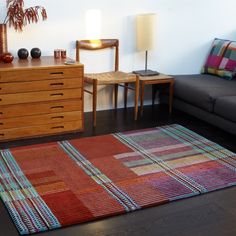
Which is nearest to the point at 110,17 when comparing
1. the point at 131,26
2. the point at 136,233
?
the point at 131,26

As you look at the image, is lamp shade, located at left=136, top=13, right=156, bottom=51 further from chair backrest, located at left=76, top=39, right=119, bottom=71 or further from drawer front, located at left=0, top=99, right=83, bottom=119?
drawer front, located at left=0, top=99, right=83, bottom=119

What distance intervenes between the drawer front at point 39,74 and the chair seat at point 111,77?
1.12 feet

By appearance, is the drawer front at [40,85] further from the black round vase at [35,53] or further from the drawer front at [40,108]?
the black round vase at [35,53]

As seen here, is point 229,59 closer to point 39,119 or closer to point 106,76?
point 106,76

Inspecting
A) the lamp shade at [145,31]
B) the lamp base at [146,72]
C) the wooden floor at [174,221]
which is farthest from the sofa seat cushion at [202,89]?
the wooden floor at [174,221]

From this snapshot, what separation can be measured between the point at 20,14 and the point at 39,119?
3.32 ft

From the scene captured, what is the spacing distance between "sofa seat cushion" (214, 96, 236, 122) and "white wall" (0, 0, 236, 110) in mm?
1126

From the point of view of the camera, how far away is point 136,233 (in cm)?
238

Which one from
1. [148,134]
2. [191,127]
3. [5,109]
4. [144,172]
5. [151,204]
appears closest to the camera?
[151,204]

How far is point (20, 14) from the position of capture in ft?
12.9

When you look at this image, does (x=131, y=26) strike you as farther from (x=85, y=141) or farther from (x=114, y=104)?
(x=85, y=141)

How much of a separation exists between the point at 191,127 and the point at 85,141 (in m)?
1.13

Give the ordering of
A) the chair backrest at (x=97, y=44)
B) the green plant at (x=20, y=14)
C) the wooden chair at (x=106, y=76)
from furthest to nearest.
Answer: the chair backrest at (x=97, y=44) → the wooden chair at (x=106, y=76) → the green plant at (x=20, y=14)

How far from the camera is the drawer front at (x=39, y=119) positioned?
3.63 meters
